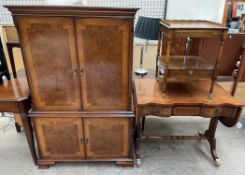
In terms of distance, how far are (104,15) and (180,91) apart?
0.99 m

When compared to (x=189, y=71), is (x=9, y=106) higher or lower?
lower

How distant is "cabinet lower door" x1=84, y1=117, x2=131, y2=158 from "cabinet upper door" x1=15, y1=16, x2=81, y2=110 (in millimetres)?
252

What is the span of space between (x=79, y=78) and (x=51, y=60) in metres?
0.25

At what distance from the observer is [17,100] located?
1627 mm

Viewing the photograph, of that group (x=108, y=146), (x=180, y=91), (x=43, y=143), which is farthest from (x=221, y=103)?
(x=43, y=143)

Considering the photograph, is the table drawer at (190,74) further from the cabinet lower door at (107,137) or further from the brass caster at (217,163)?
the brass caster at (217,163)

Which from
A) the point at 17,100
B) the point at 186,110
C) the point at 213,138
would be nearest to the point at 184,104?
the point at 186,110

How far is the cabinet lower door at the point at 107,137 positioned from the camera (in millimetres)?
1779

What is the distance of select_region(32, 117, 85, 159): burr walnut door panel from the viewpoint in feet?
5.81

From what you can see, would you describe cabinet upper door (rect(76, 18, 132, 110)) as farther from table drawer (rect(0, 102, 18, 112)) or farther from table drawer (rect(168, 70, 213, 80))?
table drawer (rect(0, 102, 18, 112))

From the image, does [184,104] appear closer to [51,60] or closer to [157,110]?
[157,110]

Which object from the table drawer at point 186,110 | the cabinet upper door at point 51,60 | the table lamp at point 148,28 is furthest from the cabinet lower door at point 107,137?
the table lamp at point 148,28

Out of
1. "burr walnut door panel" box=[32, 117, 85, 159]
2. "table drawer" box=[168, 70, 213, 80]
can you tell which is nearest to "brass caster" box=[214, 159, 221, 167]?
"table drawer" box=[168, 70, 213, 80]

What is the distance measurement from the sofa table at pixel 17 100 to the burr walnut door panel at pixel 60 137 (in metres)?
0.08
